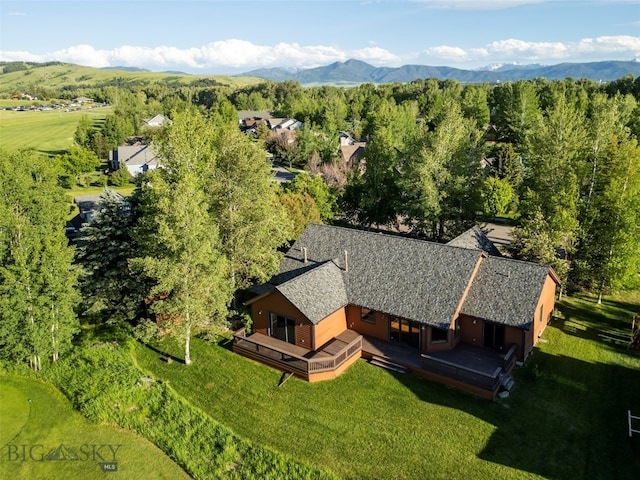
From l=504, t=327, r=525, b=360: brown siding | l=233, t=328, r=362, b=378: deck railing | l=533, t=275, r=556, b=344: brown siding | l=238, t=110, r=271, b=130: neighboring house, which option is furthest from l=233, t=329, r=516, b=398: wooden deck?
l=238, t=110, r=271, b=130: neighboring house

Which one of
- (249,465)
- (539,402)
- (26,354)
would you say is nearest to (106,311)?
(26,354)

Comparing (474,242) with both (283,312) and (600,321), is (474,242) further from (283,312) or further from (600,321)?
(283,312)

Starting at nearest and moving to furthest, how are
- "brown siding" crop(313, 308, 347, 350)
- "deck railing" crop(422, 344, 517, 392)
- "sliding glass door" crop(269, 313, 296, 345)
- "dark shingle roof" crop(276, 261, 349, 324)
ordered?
"deck railing" crop(422, 344, 517, 392), "dark shingle roof" crop(276, 261, 349, 324), "brown siding" crop(313, 308, 347, 350), "sliding glass door" crop(269, 313, 296, 345)

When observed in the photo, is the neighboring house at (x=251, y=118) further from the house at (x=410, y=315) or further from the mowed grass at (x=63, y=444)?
the mowed grass at (x=63, y=444)

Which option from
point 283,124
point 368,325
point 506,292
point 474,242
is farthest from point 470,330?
point 283,124

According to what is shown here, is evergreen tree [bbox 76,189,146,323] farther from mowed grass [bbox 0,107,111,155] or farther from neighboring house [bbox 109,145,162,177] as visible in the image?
mowed grass [bbox 0,107,111,155]

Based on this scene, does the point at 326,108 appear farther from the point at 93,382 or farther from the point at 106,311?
the point at 93,382

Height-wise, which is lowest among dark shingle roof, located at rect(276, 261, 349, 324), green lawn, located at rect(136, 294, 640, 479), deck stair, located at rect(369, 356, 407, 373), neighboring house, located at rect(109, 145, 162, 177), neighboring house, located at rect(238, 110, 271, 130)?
green lawn, located at rect(136, 294, 640, 479)
